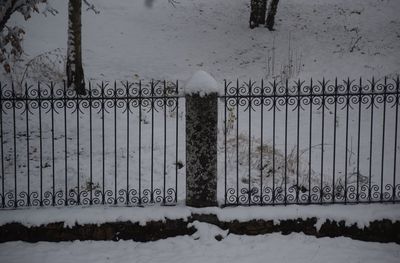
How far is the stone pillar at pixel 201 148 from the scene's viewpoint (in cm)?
655

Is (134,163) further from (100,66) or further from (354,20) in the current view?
(354,20)

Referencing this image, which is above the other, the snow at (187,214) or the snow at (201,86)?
the snow at (201,86)

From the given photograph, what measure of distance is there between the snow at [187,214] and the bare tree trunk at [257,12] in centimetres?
1142

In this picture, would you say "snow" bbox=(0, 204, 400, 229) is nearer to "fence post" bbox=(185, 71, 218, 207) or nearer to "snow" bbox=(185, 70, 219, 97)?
"fence post" bbox=(185, 71, 218, 207)

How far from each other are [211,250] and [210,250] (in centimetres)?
1

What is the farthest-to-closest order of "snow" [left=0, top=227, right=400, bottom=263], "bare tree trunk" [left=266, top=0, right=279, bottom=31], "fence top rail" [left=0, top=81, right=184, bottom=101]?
"bare tree trunk" [left=266, top=0, right=279, bottom=31], "fence top rail" [left=0, top=81, right=184, bottom=101], "snow" [left=0, top=227, right=400, bottom=263]

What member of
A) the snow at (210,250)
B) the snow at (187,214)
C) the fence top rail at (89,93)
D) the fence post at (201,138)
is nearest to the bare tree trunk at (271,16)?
the fence top rail at (89,93)

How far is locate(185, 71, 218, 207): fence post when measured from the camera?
21.4ft

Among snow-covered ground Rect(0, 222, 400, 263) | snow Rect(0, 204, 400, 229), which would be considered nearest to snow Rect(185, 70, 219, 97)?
snow Rect(0, 204, 400, 229)

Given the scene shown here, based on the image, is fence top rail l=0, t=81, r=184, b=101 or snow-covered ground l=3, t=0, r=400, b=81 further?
snow-covered ground l=3, t=0, r=400, b=81

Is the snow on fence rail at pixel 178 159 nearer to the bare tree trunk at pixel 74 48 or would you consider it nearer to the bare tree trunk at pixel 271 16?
the bare tree trunk at pixel 74 48

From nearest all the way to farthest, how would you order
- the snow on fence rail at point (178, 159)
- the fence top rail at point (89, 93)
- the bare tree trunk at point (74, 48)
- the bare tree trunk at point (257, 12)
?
the fence top rail at point (89, 93), the snow on fence rail at point (178, 159), the bare tree trunk at point (74, 48), the bare tree trunk at point (257, 12)

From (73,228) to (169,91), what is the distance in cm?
604

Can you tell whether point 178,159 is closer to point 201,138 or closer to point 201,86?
point 201,138
